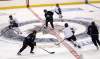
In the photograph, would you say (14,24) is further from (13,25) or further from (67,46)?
(67,46)

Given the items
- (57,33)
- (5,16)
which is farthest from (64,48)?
(5,16)

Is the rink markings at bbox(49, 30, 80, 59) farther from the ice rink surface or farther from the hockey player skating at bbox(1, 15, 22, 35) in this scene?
the hockey player skating at bbox(1, 15, 22, 35)

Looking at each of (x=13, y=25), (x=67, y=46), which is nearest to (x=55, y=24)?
(x=13, y=25)

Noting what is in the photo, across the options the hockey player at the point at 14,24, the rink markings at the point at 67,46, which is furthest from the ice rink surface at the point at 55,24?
the hockey player at the point at 14,24

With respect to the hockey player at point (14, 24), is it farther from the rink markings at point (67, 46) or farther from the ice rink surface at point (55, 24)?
the rink markings at point (67, 46)

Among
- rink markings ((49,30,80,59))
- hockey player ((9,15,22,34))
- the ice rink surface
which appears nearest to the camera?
rink markings ((49,30,80,59))

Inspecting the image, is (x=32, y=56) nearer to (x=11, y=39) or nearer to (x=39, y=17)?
(x=11, y=39)

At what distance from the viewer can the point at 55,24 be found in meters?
15.8

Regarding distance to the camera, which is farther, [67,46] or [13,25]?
[13,25]

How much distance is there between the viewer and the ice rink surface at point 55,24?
10531 mm

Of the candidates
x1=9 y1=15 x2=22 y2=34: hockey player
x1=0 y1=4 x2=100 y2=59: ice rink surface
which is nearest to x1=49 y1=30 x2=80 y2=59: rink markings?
x1=0 y1=4 x2=100 y2=59: ice rink surface

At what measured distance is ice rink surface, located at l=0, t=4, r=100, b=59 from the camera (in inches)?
415

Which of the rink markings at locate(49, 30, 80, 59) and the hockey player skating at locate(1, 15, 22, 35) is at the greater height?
the hockey player skating at locate(1, 15, 22, 35)

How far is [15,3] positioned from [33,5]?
6.33 feet
